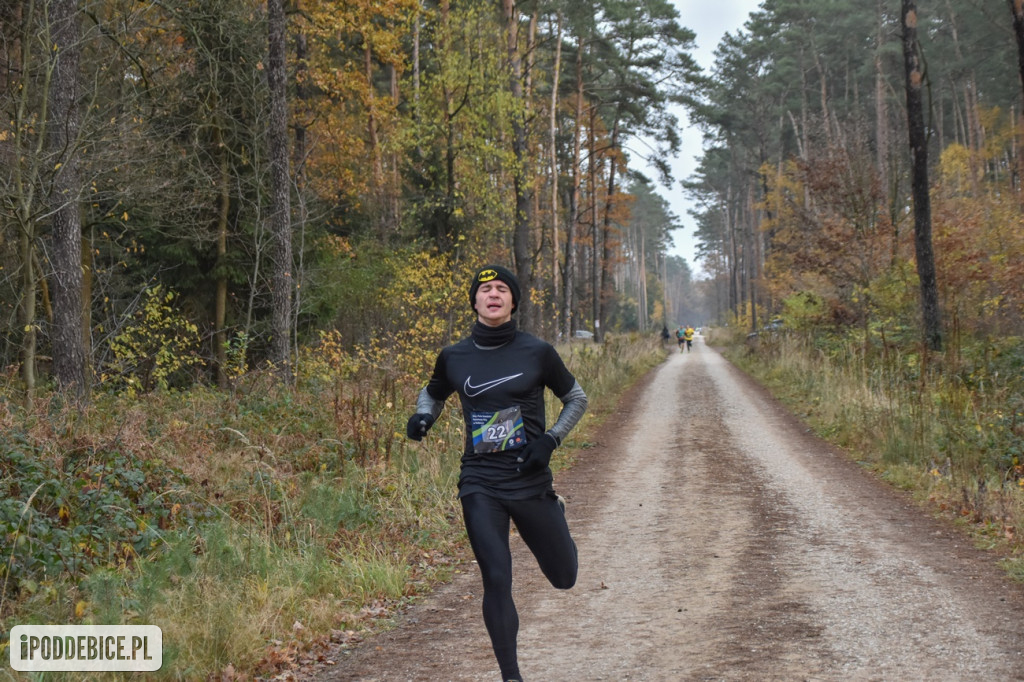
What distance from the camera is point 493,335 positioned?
4.75 meters

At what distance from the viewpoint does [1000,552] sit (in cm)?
780

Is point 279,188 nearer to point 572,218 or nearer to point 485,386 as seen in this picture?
point 485,386

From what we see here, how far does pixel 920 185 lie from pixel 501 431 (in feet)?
57.1

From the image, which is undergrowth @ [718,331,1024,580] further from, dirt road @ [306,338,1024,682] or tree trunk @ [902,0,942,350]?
tree trunk @ [902,0,942,350]

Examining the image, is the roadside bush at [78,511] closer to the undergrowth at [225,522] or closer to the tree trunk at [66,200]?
the undergrowth at [225,522]

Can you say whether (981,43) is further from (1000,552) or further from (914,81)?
(1000,552)

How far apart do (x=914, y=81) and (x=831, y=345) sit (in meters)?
8.08

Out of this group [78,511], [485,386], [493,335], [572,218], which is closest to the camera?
[485,386]

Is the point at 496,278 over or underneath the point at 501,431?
over

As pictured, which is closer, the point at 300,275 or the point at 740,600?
the point at 740,600

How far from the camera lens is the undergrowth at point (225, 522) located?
5812mm

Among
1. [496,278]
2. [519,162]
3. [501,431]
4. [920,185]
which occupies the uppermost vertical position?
[519,162]

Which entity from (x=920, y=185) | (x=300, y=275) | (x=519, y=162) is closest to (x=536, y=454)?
(x=300, y=275)

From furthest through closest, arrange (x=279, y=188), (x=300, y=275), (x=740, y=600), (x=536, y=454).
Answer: (x=300, y=275), (x=279, y=188), (x=740, y=600), (x=536, y=454)
